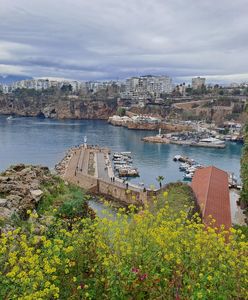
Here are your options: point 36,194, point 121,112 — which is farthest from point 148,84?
point 36,194

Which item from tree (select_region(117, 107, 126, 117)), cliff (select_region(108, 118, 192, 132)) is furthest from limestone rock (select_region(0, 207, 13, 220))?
tree (select_region(117, 107, 126, 117))

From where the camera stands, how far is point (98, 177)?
3656 centimetres

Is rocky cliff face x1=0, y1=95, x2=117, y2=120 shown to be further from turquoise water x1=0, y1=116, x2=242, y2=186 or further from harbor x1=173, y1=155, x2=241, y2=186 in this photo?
harbor x1=173, y1=155, x2=241, y2=186

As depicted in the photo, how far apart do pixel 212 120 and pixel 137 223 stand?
90061 mm

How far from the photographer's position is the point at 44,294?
13.2ft

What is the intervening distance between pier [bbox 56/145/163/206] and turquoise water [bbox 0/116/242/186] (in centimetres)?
319

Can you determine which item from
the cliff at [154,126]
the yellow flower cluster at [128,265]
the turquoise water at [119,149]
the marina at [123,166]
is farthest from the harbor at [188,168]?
the cliff at [154,126]

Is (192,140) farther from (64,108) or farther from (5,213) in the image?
(5,213)

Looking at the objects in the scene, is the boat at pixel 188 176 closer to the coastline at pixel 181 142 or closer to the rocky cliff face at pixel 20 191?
the coastline at pixel 181 142

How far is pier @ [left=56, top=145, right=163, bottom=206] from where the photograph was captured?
29763mm

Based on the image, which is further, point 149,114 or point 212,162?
point 149,114

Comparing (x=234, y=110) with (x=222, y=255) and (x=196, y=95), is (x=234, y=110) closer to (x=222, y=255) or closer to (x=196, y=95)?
(x=196, y=95)

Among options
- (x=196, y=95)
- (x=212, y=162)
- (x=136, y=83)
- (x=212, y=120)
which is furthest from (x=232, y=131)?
(x=136, y=83)

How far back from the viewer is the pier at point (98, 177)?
29.8 metres
